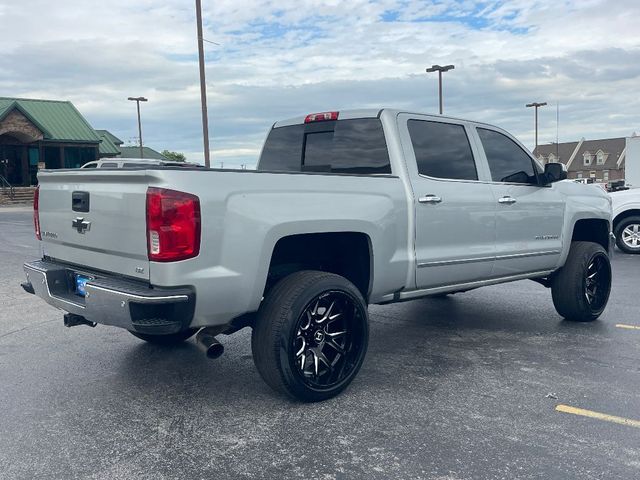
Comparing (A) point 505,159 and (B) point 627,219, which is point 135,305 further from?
(B) point 627,219

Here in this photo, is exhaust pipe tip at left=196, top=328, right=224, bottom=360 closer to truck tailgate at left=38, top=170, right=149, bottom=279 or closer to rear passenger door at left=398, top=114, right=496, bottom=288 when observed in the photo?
truck tailgate at left=38, top=170, right=149, bottom=279

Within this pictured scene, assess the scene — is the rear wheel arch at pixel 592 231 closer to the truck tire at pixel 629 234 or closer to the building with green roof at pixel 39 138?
the truck tire at pixel 629 234

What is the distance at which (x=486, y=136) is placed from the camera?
556 centimetres

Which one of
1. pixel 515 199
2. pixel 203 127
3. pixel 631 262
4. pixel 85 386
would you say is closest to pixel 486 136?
pixel 515 199

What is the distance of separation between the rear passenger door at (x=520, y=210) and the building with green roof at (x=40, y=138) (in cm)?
3765

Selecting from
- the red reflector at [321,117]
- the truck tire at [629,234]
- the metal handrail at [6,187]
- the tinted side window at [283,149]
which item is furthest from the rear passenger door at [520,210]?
the metal handrail at [6,187]

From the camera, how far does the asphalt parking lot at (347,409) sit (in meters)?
3.16

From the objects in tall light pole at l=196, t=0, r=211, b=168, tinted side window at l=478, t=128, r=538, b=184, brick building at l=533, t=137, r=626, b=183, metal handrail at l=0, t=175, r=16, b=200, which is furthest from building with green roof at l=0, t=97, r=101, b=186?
brick building at l=533, t=137, r=626, b=183

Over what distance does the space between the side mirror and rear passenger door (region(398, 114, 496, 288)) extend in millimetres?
838

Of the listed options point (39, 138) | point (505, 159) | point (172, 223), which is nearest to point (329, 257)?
point (172, 223)

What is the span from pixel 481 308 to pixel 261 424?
13.4 feet

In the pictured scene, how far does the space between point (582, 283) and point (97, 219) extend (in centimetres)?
474

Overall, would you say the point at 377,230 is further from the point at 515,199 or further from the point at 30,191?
the point at 30,191

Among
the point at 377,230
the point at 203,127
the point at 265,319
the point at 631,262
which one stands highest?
the point at 203,127
